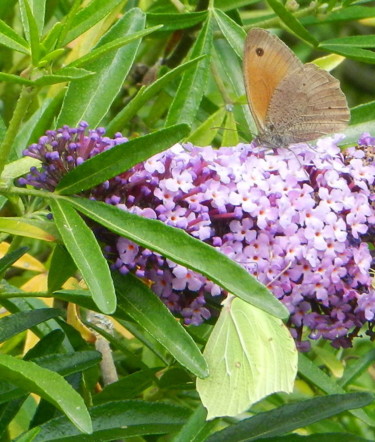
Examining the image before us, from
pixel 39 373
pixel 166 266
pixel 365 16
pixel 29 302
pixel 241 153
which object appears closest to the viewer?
pixel 39 373

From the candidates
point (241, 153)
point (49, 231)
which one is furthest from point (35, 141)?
point (241, 153)

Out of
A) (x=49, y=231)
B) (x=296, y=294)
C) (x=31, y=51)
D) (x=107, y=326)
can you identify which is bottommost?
(x=107, y=326)

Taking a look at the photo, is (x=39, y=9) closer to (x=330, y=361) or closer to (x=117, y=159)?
(x=117, y=159)

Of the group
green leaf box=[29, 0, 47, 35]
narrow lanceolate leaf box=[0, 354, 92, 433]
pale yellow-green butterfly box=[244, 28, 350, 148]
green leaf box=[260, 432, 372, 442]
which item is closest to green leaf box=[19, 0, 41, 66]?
green leaf box=[29, 0, 47, 35]

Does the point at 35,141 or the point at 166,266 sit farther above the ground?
the point at 35,141

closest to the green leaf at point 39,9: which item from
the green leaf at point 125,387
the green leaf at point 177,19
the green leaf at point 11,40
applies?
the green leaf at point 11,40

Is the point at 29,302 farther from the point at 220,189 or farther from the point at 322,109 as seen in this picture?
the point at 322,109

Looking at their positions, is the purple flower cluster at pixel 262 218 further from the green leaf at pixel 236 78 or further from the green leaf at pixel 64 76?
the green leaf at pixel 236 78
